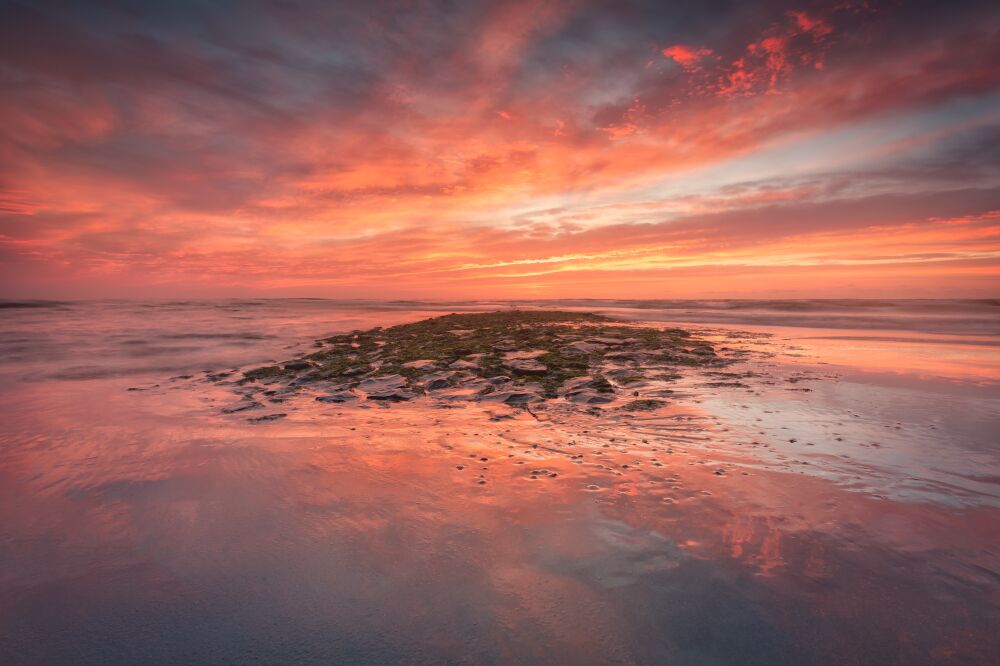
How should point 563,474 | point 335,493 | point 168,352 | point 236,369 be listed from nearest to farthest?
1. point 335,493
2. point 563,474
3. point 236,369
4. point 168,352

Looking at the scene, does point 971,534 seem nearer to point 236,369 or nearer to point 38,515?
point 38,515

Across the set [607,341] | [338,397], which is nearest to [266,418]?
[338,397]

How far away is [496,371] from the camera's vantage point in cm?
993

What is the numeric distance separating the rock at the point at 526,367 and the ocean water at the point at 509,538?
311cm

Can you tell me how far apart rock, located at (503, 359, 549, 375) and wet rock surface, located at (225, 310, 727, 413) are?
2cm

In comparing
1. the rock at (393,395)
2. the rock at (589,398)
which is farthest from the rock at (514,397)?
the rock at (393,395)

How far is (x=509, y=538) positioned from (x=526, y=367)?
6.71 metres

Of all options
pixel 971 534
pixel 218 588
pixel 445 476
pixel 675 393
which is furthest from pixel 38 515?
pixel 675 393

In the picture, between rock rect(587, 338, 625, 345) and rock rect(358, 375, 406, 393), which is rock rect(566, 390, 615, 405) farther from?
rock rect(587, 338, 625, 345)

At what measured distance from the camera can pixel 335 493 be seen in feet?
13.8

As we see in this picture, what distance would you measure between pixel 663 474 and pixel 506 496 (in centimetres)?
153

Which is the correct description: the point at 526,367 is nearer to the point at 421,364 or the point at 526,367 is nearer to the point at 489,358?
the point at 489,358

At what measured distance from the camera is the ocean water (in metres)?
2.45

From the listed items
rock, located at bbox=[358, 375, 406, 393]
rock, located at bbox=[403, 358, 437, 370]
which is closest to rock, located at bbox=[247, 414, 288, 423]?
rock, located at bbox=[358, 375, 406, 393]
